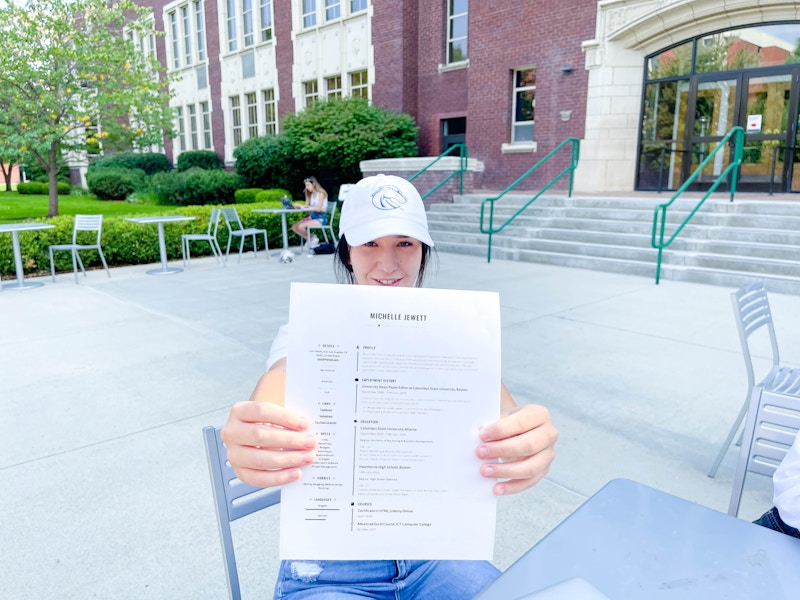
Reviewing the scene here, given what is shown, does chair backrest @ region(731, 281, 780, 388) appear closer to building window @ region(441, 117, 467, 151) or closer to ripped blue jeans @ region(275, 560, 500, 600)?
ripped blue jeans @ region(275, 560, 500, 600)

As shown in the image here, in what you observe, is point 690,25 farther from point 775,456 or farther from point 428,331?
point 428,331

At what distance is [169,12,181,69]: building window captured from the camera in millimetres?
27638

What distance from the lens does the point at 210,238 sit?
10102mm

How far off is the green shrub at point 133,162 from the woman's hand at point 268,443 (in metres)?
27.9

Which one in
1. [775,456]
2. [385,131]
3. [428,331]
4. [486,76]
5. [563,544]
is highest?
[486,76]

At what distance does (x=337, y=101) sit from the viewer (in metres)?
17.1

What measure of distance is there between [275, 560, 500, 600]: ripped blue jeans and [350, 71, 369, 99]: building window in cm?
1891

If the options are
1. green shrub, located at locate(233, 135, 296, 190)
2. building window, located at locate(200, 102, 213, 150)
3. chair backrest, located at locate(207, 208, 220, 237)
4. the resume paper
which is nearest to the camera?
the resume paper

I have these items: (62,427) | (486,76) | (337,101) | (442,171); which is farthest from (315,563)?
(337,101)

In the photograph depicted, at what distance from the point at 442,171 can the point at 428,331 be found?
12866 millimetres

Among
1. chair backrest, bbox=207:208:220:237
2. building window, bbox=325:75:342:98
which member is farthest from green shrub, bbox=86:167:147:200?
chair backrest, bbox=207:208:220:237

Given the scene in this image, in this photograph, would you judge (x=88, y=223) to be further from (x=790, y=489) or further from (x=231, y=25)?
(x=231, y=25)

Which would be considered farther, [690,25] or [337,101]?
[337,101]

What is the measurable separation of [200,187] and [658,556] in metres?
18.2
